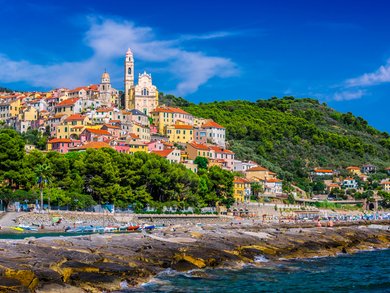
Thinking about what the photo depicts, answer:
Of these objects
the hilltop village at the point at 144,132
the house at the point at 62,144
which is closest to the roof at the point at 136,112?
the hilltop village at the point at 144,132

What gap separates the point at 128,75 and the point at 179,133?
69.3 feet

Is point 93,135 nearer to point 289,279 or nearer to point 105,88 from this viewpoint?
point 105,88

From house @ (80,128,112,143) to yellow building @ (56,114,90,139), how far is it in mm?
3189

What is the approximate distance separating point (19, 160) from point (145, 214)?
49.2 feet

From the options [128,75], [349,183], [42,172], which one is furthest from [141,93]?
[42,172]

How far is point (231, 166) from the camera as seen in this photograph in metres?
111

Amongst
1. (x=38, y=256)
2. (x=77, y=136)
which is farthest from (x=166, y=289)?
(x=77, y=136)

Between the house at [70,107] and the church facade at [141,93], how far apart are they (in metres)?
12.8

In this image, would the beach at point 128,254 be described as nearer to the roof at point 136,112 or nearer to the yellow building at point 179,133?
the yellow building at point 179,133

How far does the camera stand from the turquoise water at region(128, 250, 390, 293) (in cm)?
2691

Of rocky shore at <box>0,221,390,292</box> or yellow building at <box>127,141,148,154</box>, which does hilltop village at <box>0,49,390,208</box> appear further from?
rocky shore at <box>0,221,390,292</box>

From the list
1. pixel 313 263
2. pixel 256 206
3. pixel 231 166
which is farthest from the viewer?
pixel 231 166

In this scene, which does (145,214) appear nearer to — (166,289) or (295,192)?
(166,289)

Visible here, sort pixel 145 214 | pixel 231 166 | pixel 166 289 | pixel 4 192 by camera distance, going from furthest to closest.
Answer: pixel 231 166 < pixel 145 214 < pixel 4 192 < pixel 166 289
